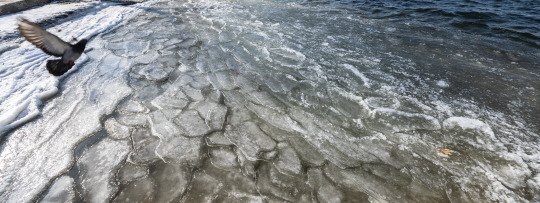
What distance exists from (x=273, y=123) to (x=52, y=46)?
9.53 ft

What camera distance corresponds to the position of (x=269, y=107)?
279cm

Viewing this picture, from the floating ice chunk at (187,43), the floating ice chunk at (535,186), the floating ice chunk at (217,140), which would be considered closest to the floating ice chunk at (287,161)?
the floating ice chunk at (217,140)

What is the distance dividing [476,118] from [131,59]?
17.8ft

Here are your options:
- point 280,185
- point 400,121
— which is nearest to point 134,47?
point 280,185

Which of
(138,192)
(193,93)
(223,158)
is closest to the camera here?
(138,192)

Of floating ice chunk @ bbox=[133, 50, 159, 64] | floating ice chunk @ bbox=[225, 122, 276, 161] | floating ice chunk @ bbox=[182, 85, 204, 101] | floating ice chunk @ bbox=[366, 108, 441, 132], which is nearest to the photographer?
floating ice chunk @ bbox=[225, 122, 276, 161]

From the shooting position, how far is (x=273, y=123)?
2514mm

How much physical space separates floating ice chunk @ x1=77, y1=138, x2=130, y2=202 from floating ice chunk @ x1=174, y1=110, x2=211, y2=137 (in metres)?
0.57

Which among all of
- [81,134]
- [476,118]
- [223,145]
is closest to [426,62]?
[476,118]

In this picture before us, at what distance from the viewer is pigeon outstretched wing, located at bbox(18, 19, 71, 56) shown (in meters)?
2.35

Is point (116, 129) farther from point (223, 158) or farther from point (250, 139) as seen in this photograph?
point (250, 139)

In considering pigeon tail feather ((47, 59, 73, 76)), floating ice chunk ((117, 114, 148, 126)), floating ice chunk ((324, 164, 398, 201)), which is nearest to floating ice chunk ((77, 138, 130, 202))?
floating ice chunk ((117, 114, 148, 126))

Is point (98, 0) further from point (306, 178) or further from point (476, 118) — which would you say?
point (476, 118)

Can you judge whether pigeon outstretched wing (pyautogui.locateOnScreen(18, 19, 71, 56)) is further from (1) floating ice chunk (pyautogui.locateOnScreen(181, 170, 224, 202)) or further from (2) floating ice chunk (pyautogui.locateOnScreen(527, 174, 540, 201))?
(2) floating ice chunk (pyautogui.locateOnScreen(527, 174, 540, 201))
